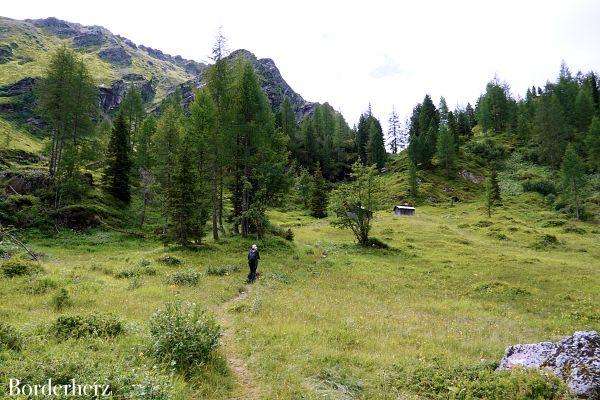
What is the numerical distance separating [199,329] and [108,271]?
643 inches

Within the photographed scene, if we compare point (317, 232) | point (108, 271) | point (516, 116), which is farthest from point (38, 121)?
point (516, 116)

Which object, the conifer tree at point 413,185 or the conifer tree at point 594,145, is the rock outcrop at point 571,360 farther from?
the conifer tree at point 594,145

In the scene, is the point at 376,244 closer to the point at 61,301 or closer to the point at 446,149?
the point at 61,301

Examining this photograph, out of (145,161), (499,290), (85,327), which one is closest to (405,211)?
(499,290)

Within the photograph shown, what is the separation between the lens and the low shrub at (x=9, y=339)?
885 centimetres

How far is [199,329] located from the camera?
402 inches

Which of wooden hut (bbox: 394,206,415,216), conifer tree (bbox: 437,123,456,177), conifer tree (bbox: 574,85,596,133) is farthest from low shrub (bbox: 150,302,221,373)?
conifer tree (bbox: 574,85,596,133)

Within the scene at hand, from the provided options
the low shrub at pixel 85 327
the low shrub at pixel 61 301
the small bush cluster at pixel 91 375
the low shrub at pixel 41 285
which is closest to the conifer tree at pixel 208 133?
the low shrub at pixel 41 285

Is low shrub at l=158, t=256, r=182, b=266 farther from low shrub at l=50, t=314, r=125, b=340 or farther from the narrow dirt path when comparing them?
low shrub at l=50, t=314, r=125, b=340

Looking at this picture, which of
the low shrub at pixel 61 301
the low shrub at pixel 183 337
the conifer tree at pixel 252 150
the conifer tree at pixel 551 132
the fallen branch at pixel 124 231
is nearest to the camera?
the low shrub at pixel 183 337

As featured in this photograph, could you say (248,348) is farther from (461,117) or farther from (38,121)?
(461,117)

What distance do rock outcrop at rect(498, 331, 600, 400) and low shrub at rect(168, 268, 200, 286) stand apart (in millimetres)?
15776

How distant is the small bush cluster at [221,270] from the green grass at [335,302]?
0.51m

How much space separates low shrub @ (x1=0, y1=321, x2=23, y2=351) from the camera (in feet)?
29.0
